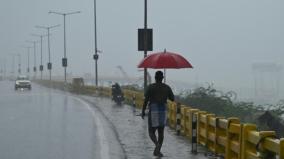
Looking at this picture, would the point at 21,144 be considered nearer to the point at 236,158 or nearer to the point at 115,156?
the point at 115,156

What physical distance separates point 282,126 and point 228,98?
10961 mm

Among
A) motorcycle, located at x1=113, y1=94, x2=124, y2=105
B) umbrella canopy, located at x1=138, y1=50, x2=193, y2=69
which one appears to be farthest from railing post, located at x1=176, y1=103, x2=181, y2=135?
motorcycle, located at x1=113, y1=94, x2=124, y2=105

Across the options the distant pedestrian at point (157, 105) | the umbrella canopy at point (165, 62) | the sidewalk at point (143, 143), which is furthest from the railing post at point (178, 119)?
the distant pedestrian at point (157, 105)

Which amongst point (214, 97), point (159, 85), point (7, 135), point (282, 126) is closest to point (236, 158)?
point (159, 85)

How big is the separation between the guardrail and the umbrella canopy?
120 cm

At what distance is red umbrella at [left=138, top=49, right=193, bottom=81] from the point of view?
15.5 meters

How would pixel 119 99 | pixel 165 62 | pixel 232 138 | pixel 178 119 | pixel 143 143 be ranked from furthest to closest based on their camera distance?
pixel 119 99 < pixel 178 119 < pixel 143 143 < pixel 165 62 < pixel 232 138

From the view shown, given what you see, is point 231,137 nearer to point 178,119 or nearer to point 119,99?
point 178,119

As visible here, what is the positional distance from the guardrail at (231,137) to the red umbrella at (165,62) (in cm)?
120

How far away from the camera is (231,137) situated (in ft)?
37.9

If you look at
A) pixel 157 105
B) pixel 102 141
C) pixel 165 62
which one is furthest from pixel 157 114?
pixel 102 141

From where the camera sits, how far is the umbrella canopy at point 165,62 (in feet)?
50.8

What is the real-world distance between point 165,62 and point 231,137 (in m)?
4.30

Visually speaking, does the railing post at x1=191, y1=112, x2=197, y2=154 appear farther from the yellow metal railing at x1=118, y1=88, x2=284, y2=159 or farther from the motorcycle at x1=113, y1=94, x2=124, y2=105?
the motorcycle at x1=113, y1=94, x2=124, y2=105
